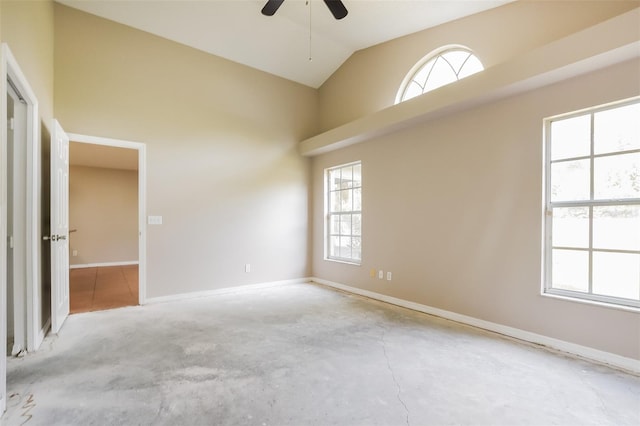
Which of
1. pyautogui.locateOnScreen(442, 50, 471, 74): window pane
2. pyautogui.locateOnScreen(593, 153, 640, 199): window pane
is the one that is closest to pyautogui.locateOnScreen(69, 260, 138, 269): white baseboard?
pyautogui.locateOnScreen(442, 50, 471, 74): window pane

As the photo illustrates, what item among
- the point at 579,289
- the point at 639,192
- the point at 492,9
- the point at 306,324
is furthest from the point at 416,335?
the point at 492,9

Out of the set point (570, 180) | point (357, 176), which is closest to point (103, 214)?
point (357, 176)

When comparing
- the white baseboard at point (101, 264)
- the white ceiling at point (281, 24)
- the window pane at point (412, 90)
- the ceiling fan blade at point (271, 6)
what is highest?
the white ceiling at point (281, 24)

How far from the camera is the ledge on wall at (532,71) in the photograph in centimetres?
224

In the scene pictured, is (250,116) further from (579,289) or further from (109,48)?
(579,289)

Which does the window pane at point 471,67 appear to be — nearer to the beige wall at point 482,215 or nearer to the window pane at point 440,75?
the window pane at point 440,75

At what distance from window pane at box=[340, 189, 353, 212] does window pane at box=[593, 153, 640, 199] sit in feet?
10.4

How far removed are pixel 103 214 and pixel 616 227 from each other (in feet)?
30.8

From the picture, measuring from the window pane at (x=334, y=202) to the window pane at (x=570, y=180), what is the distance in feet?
10.5

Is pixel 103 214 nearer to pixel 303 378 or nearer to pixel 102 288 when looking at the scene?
pixel 102 288

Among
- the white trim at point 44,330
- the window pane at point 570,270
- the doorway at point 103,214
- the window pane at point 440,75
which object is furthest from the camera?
the doorway at point 103,214

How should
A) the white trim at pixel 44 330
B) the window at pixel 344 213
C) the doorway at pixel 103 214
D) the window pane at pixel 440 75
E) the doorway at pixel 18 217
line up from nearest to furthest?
the doorway at pixel 18 217, the white trim at pixel 44 330, the window pane at pixel 440 75, the window at pixel 344 213, the doorway at pixel 103 214

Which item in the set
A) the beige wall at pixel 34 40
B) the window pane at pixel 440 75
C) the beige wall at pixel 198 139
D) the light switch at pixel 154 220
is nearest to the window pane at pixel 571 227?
the window pane at pixel 440 75

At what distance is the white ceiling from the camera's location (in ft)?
12.0
